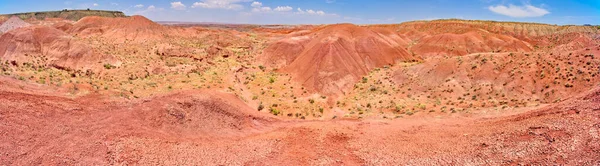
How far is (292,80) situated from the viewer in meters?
31.8

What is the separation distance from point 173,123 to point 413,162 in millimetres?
10501

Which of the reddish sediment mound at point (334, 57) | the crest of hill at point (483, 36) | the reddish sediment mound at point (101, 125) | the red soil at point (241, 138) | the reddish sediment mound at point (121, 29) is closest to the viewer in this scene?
the reddish sediment mound at point (101, 125)

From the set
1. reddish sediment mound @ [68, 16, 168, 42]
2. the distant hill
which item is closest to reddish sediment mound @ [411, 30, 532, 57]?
reddish sediment mound @ [68, 16, 168, 42]

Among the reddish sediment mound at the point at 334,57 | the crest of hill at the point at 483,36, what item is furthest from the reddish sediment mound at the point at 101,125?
the crest of hill at the point at 483,36

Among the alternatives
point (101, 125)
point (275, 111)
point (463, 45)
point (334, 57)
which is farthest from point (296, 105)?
point (463, 45)

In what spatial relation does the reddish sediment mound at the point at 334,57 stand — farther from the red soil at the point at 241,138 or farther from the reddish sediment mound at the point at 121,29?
the reddish sediment mound at the point at 121,29

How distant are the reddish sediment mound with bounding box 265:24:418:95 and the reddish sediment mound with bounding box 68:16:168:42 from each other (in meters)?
27.3

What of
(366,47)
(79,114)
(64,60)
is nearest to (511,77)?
(366,47)

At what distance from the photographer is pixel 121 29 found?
56812mm

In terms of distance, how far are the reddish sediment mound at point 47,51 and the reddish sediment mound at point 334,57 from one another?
1910 cm

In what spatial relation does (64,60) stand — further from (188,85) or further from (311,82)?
(311,82)

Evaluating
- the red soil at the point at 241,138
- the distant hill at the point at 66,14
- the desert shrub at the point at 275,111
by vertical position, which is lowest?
the desert shrub at the point at 275,111

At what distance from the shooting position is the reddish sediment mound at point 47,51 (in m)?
31.5

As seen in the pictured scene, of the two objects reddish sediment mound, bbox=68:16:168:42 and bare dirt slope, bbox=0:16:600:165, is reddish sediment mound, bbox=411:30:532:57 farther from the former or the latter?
reddish sediment mound, bbox=68:16:168:42
